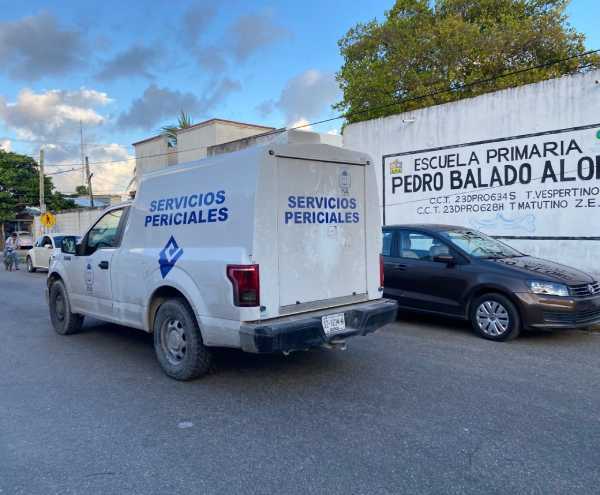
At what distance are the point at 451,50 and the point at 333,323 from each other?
690 inches

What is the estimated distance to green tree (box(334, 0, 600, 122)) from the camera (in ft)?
61.2

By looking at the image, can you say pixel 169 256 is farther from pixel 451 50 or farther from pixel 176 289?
pixel 451 50

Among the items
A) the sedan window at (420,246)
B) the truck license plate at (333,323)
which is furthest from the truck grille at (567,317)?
the truck license plate at (333,323)

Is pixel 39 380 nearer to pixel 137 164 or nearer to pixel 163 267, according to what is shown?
pixel 163 267

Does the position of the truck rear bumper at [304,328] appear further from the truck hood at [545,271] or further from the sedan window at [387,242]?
the sedan window at [387,242]

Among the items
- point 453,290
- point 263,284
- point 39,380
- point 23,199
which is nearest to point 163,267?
point 263,284

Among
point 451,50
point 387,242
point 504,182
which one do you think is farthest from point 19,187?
point 387,242

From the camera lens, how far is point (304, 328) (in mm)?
4422

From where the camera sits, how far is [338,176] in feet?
17.0

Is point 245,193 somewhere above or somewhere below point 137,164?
below

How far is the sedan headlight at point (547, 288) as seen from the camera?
636cm

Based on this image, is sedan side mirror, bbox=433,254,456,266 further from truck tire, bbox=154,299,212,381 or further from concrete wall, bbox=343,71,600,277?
concrete wall, bbox=343,71,600,277

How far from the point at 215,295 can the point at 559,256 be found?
919 centimetres

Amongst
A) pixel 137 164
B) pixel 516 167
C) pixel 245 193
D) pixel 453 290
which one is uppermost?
pixel 137 164
